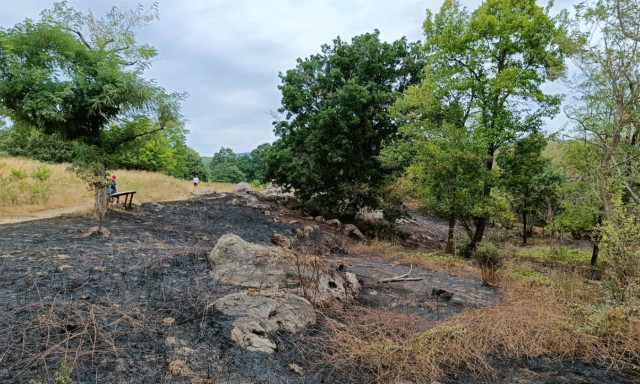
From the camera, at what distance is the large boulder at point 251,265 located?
521 cm

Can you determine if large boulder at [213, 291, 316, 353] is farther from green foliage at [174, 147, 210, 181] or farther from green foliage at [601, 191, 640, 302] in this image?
green foliage at [174, 147, 210, 181]

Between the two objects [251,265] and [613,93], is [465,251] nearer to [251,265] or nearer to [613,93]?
[613,93]

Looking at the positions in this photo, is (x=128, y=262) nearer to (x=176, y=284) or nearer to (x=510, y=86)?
(x=176, y=284)

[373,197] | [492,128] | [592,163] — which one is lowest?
[373,197]

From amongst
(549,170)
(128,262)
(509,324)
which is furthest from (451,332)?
(549,170)

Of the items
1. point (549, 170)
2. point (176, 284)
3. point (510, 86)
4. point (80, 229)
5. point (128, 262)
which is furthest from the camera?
point (549, 170)

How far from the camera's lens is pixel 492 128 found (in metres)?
12.1

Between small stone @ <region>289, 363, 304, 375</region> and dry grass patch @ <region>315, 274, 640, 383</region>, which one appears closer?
small stone @ <region>289, 363, 304, 375</region>

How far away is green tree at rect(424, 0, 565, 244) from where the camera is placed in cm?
1182

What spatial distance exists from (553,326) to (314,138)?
12.4 metres

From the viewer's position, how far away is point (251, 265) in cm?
541

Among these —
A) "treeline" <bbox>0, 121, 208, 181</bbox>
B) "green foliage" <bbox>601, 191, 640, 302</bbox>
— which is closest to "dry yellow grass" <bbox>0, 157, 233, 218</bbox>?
"treeline" <bbox>0, 121, 208, 181</bbox>

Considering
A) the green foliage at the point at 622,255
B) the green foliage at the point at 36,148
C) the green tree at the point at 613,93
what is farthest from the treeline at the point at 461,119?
the green foliage at the point at 36,148

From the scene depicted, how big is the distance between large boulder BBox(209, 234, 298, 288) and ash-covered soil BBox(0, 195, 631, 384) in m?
0.24
